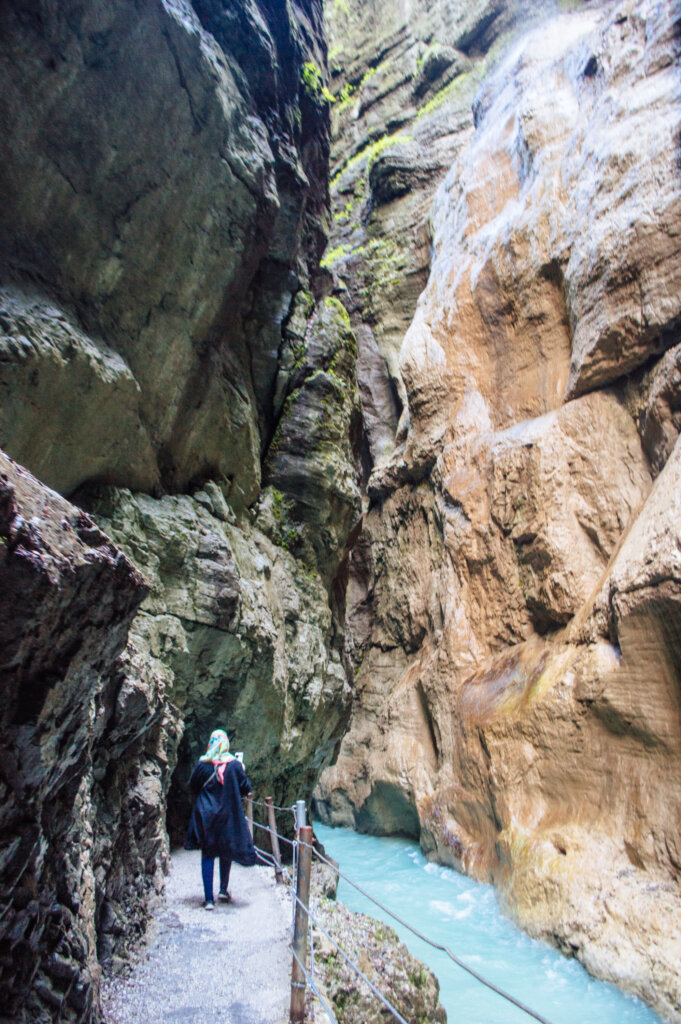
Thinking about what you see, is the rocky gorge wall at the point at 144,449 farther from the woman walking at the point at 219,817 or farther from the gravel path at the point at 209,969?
the woman walking at the point at 219,817

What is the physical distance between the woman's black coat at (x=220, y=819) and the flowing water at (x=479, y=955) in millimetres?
4221

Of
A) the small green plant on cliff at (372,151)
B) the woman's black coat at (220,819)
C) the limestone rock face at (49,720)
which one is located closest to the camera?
the limestone rock face at (49,720)

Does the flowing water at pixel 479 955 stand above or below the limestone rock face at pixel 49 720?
below

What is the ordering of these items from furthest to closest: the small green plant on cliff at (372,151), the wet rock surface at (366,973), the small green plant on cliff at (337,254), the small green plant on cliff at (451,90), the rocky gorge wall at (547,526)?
the small green plant on cliff at (337,254) < the small green plant on cliff at (372,151) < the small green plant on cliff at (451,90) < the rocky gorge wall at (547,526) < the wet rock surface at (366,973)

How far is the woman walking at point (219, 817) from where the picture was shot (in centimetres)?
480

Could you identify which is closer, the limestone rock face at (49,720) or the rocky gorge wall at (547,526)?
the limestone rock face at (49,720)

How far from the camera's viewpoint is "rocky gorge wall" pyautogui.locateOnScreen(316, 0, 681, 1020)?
321 inches

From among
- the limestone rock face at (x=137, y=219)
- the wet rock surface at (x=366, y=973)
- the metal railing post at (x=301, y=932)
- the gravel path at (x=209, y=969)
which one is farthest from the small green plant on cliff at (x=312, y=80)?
the wet rock surface at (x=366, y=973)

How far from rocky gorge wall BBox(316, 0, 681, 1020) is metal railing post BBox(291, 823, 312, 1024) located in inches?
226

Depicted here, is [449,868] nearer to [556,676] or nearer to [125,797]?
[556,676]

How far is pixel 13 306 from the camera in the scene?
198 inches

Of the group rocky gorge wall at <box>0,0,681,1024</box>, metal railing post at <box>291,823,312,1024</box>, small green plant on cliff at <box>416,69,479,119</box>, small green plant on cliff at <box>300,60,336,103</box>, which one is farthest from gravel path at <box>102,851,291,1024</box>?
small green plant on cliff at <box>416,69,479,119</box>

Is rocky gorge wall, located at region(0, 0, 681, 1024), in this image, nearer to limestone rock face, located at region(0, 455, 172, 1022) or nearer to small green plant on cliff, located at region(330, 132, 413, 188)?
limestone rock face, located at region(0, 455, 172, 1022)

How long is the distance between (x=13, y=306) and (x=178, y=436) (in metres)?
2.78
